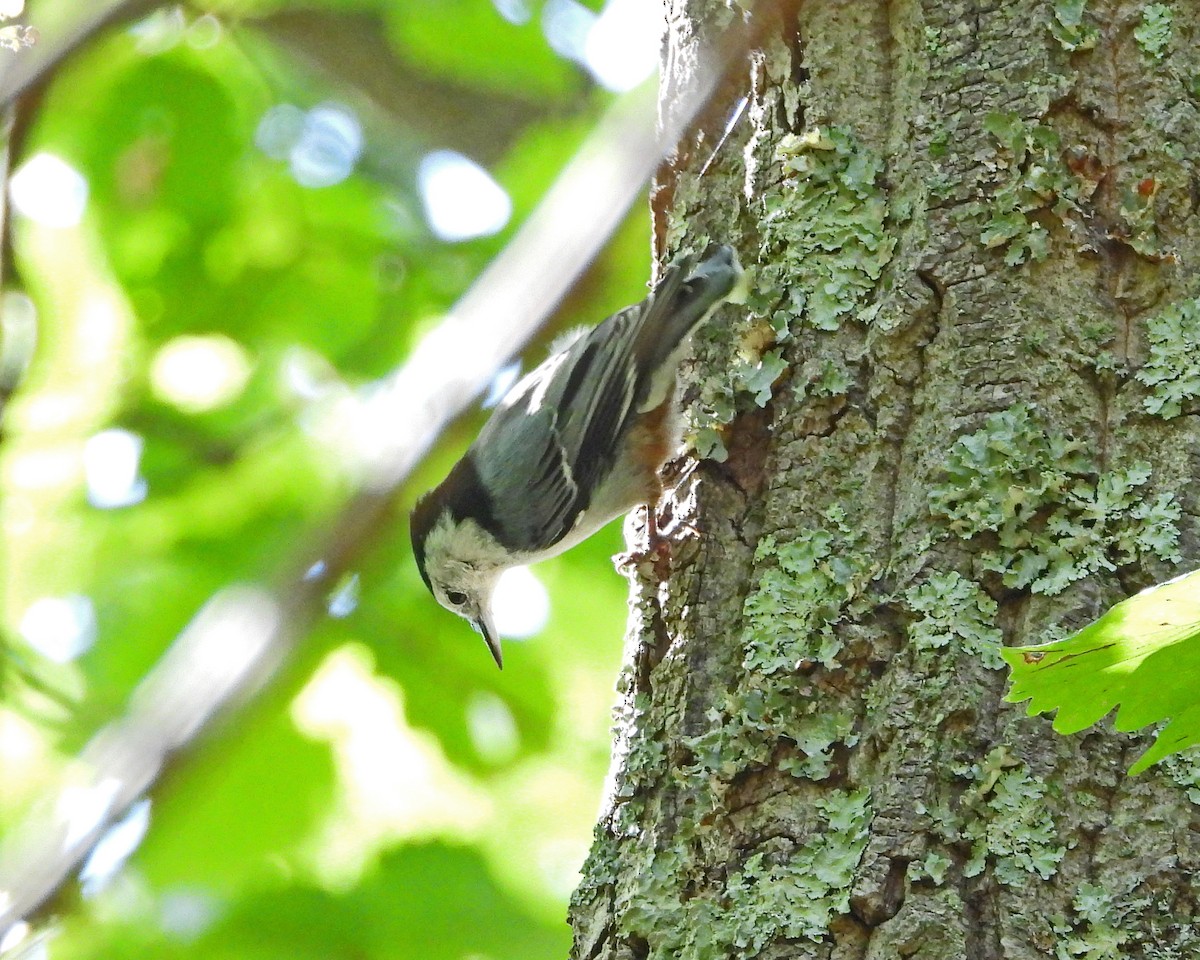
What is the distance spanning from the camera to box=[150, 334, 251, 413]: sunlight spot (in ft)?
8.52

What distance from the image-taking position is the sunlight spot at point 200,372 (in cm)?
260

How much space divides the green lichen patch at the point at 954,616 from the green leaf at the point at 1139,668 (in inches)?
19.3

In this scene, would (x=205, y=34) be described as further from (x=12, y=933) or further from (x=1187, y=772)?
(x=12, y=933)

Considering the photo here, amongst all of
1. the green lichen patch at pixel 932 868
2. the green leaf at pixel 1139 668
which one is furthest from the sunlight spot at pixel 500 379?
the green lichen patch at pixel 932 868

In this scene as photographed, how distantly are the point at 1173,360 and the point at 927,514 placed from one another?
0.35 meters

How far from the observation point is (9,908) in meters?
0.55

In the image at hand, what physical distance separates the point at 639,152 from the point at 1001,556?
1123 millimetres

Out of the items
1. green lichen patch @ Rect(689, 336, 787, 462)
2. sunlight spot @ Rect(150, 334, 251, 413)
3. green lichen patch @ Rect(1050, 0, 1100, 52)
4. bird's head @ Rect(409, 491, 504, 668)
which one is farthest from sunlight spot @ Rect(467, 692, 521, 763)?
green lichen patch @ Rect(1050, 0, 1100, 52)

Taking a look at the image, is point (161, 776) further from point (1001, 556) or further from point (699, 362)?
point (699, 362)

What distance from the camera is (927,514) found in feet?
5.57

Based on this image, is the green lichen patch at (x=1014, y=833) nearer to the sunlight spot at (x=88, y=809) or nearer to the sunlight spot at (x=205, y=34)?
the sunlight spot at (x=88, y=809)

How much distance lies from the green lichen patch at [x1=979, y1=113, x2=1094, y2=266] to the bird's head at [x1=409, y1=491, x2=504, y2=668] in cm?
138

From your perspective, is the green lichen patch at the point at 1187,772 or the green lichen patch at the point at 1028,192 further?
the green lichen patch at the point at 1028,192

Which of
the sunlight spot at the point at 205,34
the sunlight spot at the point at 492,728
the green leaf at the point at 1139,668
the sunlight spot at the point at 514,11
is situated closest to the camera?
the green leaf at the point at 1139,668
